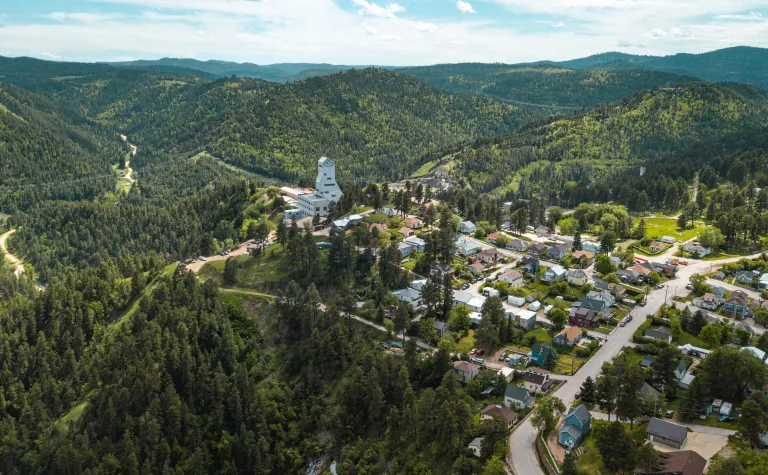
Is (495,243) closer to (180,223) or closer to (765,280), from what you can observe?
(765,280)

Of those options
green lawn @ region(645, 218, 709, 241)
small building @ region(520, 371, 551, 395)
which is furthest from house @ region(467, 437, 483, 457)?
green lawn @ region(645, 218, 709, 241)

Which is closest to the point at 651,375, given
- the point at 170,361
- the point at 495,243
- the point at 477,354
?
the point at 477,354

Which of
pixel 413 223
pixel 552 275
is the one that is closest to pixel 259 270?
pixel 413 223

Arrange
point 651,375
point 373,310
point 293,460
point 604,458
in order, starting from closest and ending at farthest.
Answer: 1. point 604,458
2. point 651,375
3. point 293,460
4. point 373,310

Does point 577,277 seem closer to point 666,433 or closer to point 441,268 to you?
point 441,268

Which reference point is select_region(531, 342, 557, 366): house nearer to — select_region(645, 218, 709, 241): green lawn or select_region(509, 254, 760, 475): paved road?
select_region(509, 254, 760, 475): paved road

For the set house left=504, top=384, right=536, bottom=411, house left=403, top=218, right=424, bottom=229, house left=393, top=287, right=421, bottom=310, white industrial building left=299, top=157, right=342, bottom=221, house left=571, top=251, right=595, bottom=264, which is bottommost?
house left=504, top=384, right=536, bottom=411
